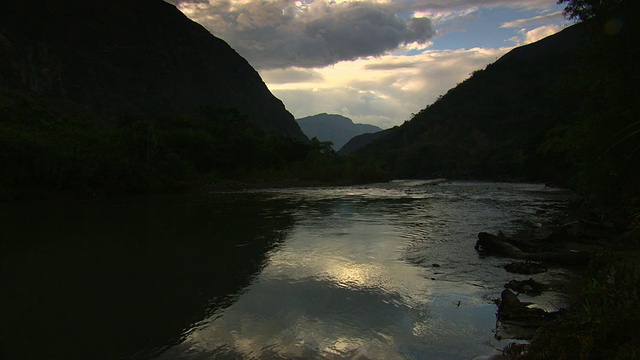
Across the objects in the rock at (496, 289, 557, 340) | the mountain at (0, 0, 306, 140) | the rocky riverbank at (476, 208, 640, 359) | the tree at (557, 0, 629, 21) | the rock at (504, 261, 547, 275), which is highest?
the mountain at (0, 0, 306, 140)

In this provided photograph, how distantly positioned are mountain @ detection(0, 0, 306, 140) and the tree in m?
63.0

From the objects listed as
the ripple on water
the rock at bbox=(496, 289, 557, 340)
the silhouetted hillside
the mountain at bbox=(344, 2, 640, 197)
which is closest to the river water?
the ripple on water

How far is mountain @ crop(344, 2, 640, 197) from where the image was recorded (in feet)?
44.8

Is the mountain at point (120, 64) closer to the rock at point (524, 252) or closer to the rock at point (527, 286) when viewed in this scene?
the rock at point (524, 252)

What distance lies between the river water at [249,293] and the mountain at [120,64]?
5446 centimetres

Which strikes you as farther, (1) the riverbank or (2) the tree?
(2) the tree

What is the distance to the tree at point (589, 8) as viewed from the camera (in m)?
15.5

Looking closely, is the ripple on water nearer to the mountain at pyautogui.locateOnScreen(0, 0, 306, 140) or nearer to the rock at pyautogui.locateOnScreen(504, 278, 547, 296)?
the rock at pyautogui.locateOnScreen(504, 278, 547, 296)

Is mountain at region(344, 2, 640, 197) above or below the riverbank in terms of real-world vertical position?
above

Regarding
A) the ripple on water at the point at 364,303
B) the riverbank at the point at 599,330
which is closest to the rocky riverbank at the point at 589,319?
the riverbank at the point at 599,330

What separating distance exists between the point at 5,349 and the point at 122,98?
109m

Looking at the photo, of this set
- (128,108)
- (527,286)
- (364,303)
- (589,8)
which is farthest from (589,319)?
(128,108)

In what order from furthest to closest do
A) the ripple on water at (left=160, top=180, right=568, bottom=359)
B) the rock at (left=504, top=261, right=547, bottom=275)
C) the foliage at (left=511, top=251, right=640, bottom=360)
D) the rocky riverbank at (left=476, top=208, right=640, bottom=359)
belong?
the rock at (left=504, top=261, right=547, bottom=275)
the ripple on water at (left=160, top=180, right=568, bottom=359)
the rocky riverbank at (left=476, top=208, right=640, bottom=359)
the foliage at (left=511, top=251, right=640, bottom=360)

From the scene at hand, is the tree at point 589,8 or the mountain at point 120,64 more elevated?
the mountain at point 120,64
